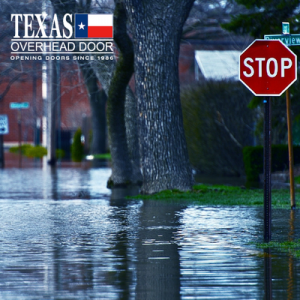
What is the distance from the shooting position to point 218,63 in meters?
36.8

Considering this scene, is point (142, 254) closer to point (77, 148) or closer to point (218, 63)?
point (218, 63)

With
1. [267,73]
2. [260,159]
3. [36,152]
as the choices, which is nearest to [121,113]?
[260,159]

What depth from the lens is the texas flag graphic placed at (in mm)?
20678

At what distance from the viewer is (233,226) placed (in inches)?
429

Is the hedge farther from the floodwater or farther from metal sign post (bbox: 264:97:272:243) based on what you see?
metal sign post (bbox: 264:97:272:243)

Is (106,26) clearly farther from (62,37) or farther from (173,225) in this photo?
(173,225)

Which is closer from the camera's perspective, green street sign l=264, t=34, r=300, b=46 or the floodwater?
the floodwater

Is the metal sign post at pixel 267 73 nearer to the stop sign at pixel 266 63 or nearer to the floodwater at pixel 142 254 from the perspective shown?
the stop sign at pixel 266 63

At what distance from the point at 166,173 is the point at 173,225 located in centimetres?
533

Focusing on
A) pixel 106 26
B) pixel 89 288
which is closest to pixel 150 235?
pixel 89 288
